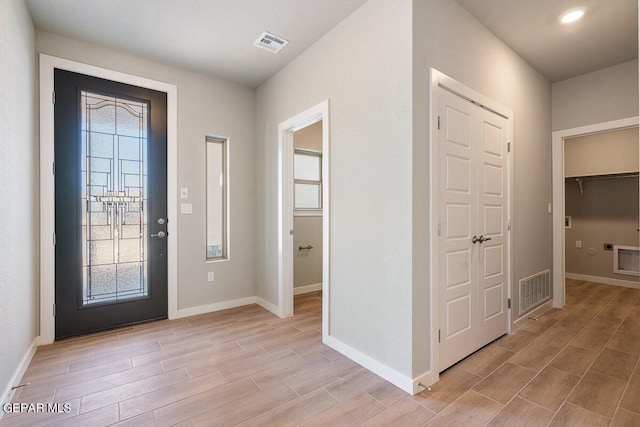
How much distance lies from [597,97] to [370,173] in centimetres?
328

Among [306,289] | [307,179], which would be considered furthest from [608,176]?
[306,289]

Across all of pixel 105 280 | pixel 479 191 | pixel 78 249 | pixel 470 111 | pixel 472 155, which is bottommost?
pixel 105 280

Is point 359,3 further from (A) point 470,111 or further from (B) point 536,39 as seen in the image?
(B) point 536,39

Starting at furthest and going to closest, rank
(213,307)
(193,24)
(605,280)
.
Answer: (605,280), (213,307), (193,24)

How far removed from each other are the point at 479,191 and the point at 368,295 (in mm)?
1324

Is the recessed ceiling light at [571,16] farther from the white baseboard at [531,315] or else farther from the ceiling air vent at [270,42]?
the white baseboard at [531,315]

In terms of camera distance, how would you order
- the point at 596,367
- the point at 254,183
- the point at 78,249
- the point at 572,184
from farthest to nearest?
the point at 572,184
the point at 254,183
the point at 78,249
the point at 596,367

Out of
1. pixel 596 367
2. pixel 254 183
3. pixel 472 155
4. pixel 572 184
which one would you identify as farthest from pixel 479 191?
pixel 572 184

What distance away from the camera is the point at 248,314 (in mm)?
3467

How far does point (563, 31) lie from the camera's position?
2703 millimetres

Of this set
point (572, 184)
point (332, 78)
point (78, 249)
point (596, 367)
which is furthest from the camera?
point (572, 184)

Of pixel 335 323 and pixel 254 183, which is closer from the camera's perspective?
pixel 335 323

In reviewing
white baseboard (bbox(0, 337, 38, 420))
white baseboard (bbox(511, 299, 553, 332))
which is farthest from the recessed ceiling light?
white baseboard (bbox(0, 337, 38, 420))

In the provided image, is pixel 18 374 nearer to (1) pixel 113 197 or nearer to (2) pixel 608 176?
(1) pixel 113 197
